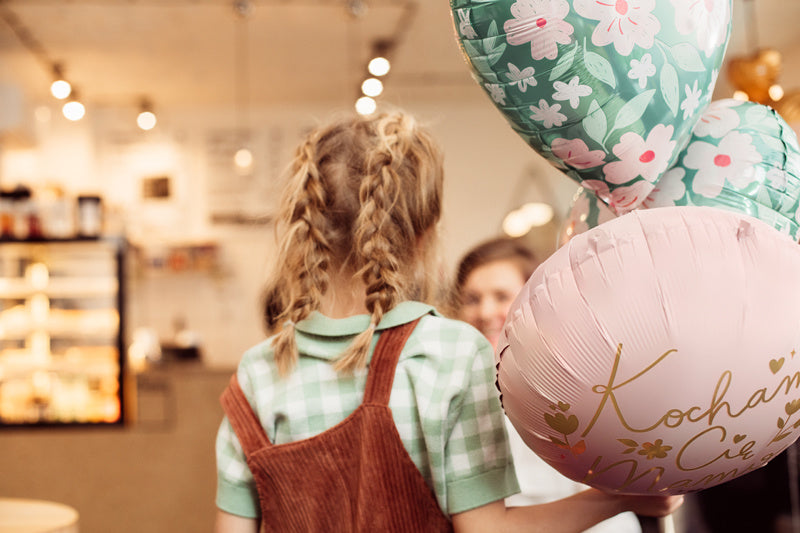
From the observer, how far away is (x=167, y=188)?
584 centimetres

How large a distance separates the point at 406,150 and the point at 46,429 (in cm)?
346

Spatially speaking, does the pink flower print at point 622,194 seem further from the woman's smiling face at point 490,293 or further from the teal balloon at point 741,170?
the woman's smiling face at point 490,293

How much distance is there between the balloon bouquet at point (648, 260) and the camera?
646 millimetres

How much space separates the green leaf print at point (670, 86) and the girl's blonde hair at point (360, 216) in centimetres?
35

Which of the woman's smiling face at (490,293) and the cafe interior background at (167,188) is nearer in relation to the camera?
the woman's smiling face at (490,293)

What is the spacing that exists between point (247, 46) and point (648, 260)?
4390 millimetres

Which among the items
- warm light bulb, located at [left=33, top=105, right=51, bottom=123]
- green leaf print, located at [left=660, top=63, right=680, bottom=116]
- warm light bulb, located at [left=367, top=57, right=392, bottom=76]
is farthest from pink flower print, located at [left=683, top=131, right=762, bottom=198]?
warm light bulb, located at [left=33, top=105, right=51, bottom=123]

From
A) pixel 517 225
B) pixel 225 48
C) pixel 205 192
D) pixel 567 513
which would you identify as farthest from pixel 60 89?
pixel 567 513

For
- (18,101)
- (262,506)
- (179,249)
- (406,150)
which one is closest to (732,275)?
(406,150)

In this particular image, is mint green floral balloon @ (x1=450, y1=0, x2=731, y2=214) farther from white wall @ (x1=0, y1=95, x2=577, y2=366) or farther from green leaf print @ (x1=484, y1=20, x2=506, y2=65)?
white wall @ (x1=0, y1=95, x2=577, y2=366)

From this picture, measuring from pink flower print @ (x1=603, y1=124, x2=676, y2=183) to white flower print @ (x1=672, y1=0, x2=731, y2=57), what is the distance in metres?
0.10

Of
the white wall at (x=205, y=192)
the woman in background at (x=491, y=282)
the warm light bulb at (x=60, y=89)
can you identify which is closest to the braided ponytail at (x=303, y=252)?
the woman in background at (x=491, y=282)

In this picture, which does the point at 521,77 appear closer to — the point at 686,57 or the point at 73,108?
the point at 686,57

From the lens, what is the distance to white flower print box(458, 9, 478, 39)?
795mm
